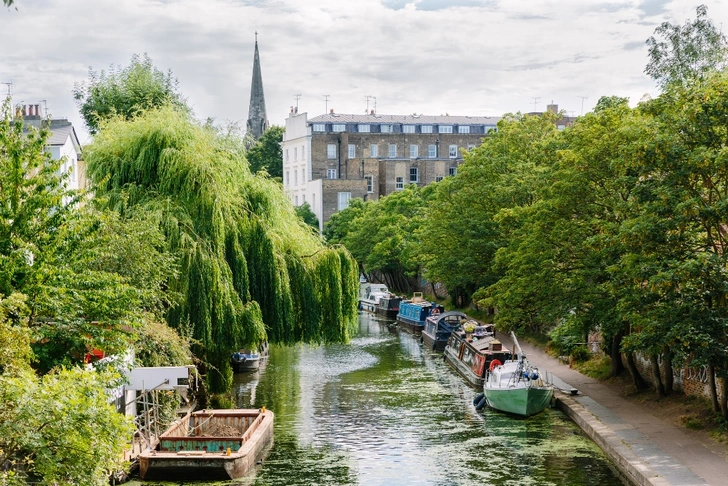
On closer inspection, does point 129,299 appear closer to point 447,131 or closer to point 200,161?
point 200,161

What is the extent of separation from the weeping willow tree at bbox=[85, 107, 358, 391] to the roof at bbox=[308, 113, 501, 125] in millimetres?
75012

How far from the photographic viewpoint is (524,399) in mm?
30391

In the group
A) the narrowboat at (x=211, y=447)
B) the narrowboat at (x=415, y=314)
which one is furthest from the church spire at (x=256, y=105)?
the narrowboat at (x=211, y=447)

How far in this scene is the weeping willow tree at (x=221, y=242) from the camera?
2678 centimetres

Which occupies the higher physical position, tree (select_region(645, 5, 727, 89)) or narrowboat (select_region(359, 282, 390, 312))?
tree (select_region(645, 5, 727, 89))

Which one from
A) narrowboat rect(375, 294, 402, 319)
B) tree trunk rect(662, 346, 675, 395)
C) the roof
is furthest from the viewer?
the roof

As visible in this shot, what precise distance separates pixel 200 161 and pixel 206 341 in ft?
17.0

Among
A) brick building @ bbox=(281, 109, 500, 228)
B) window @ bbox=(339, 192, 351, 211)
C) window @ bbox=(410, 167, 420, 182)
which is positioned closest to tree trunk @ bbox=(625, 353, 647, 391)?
brick building @ bbox=(281, 109, 500, 228)

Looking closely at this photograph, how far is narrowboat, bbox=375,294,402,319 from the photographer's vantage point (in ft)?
237

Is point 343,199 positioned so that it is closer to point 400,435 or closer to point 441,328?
point 441,328

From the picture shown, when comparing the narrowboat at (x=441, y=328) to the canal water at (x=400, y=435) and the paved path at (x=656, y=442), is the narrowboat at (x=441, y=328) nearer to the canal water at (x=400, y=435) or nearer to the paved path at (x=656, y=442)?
the canal water at (x=400, y=435)

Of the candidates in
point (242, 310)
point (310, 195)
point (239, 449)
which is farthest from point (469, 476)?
point (310, 195)

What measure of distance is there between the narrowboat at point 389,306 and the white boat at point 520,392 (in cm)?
3924

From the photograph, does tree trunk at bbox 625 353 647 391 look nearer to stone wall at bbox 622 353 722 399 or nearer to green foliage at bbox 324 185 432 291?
stone wall at bbox 622 353 722 399
